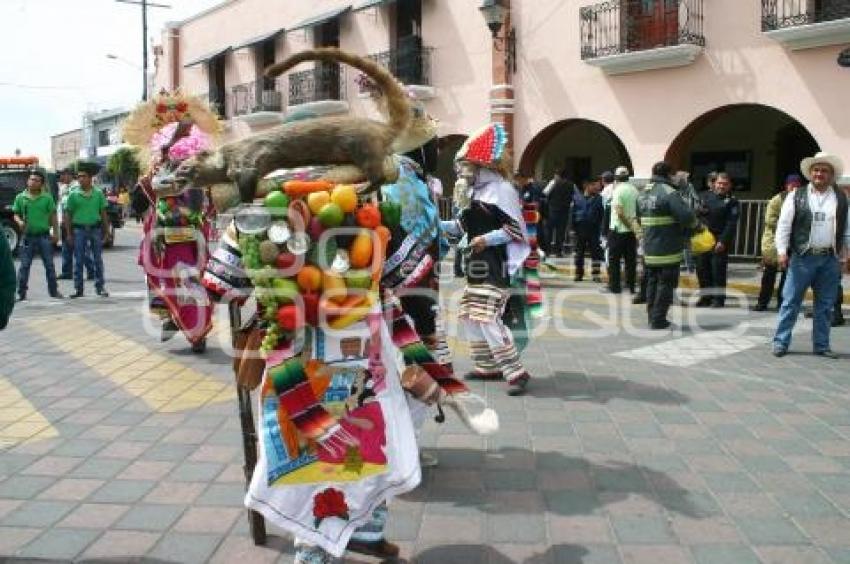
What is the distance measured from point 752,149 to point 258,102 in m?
13.5

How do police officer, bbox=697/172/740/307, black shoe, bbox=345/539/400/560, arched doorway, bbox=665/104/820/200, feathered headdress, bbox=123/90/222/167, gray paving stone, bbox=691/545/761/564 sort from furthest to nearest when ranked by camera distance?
arched doorway, bbox=665/104/820/200 → police officer, bbox=697/172/740/307 → feathered headdress, bbox=123/90/222/167 → gray paving stone, bbox=691/545/761/564 → black shoe, bbox=345/539/400/560

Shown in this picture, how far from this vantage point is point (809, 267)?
6973 mm

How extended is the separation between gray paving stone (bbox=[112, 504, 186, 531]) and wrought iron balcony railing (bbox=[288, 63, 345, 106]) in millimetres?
18211

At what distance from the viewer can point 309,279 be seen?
2.79 meters

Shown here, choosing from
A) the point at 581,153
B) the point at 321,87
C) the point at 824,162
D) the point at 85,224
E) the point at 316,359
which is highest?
the point at 321,87

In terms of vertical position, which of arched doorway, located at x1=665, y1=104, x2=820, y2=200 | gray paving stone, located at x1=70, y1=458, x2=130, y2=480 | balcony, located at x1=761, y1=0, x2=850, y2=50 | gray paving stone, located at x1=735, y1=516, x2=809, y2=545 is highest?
balcony, located at x1=761, y1=0, x2=850, y2=50

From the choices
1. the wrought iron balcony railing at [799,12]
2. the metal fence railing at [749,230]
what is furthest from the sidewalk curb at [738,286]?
the wrought iron balcony railing at [799,12]

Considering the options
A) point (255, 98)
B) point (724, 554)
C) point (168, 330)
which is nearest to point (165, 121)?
point (168, 330)

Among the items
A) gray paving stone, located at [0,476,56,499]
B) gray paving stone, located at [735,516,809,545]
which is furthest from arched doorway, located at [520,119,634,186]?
gray paving stone, located at [0,476,56,499]

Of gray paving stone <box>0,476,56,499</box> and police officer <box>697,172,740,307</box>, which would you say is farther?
police officer <box>697,172,740,307</box>

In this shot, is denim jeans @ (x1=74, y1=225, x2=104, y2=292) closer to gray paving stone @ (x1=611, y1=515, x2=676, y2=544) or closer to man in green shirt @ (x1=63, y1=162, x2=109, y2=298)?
man in green shirt @ (x1=63, y1=162, x2=109, y2=298)

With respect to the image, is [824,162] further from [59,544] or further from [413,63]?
[413,63]

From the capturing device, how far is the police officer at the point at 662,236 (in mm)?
8617

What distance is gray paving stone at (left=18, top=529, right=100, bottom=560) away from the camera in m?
3.29
